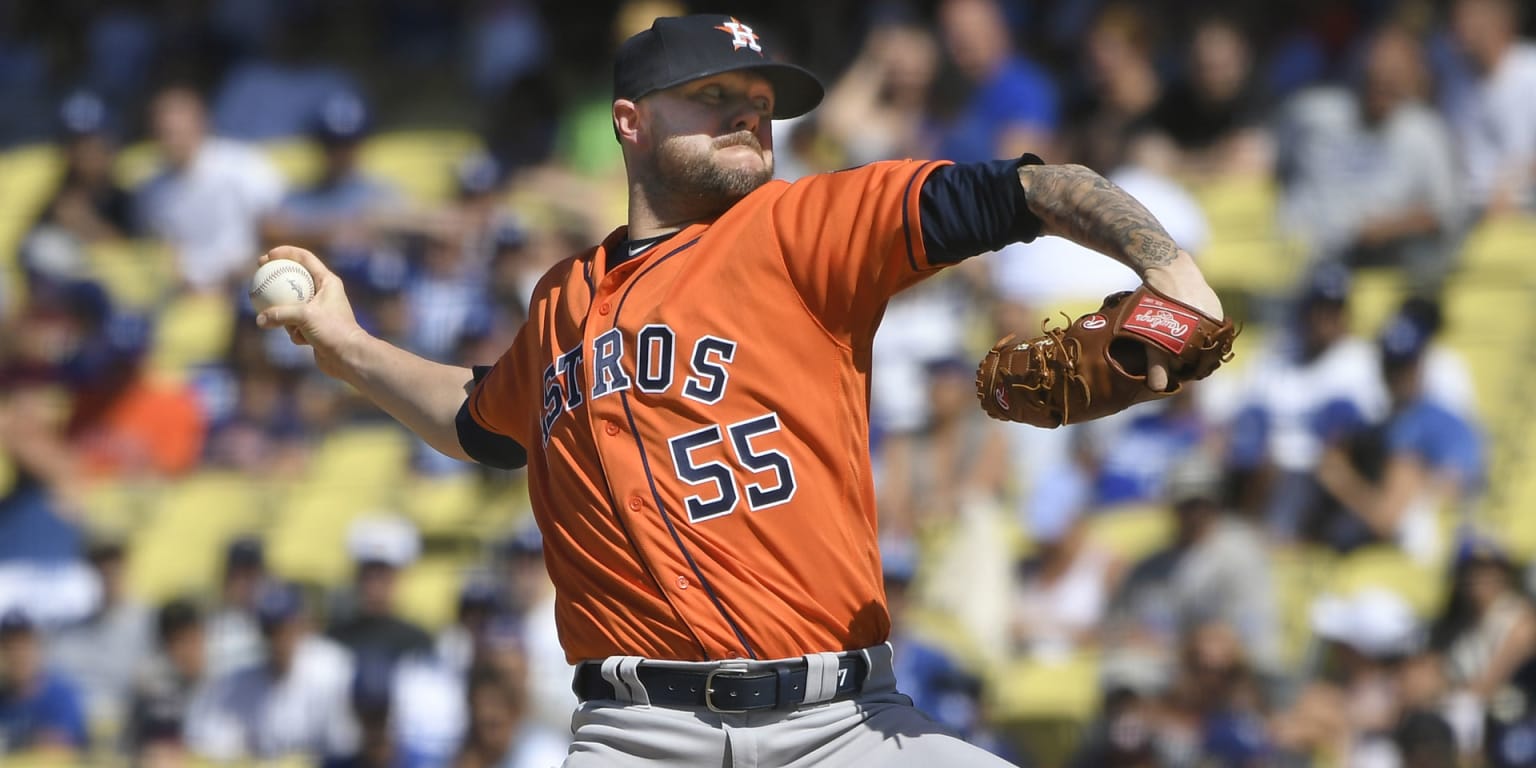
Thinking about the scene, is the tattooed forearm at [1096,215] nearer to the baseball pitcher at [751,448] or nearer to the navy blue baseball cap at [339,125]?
the baseball pitcher at [751,448]

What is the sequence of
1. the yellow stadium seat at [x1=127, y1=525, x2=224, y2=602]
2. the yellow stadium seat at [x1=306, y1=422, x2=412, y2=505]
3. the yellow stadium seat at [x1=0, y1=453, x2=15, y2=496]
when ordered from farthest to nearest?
the yellow stadium seat at [x1=0, y1=453, x2=15, y2=496]
the yellow stadium seat at [x1=306, y1=422, x2=412, y2=505]
the yellow stadium seat at [x1=127, y1=525, x2=224, y2=602]

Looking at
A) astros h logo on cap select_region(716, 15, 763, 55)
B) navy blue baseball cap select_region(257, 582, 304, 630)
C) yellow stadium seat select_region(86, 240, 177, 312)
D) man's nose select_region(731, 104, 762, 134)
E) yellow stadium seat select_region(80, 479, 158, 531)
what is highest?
yellow stadium seat select_region(86, 240, 177, 312)

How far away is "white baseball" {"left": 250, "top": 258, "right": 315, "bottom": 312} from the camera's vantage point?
4.22 meters

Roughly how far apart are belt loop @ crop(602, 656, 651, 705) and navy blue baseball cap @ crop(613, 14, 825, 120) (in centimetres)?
99

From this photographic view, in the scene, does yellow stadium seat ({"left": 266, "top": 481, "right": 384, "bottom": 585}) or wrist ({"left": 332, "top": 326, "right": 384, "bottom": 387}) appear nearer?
wrist ({"left": 332, "top": 326, "right": 384, "bottom": 387})

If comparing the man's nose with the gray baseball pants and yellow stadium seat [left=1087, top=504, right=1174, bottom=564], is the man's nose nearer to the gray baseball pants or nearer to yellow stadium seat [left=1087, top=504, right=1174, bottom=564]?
the gray baseball pants

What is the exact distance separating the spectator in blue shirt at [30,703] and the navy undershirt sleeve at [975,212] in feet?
18.8

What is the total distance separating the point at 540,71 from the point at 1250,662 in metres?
5.37

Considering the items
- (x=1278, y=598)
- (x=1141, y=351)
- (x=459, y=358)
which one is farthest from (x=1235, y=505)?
(x=1141, y=351)

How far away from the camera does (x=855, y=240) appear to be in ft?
11.4

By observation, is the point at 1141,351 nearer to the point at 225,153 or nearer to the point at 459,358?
the point at 459,358

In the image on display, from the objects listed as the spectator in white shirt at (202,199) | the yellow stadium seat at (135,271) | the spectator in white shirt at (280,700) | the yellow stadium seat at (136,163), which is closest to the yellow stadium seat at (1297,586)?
the spectator in white shirt at (280,700)

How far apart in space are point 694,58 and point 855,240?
483mm

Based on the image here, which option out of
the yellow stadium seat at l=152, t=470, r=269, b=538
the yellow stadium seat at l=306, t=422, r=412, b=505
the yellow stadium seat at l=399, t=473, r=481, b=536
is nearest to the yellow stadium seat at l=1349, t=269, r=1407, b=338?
the yellow stadium seat at l=399, t=473, r=481, b=536
